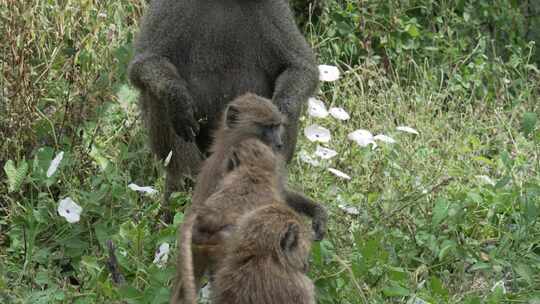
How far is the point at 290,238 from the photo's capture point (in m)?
3.56

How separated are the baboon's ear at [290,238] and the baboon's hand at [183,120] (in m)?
1.87

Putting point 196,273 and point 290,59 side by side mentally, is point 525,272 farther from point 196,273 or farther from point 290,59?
point 290,59

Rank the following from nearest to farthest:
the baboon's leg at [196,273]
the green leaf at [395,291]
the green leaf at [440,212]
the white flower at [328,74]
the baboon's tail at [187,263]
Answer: the baboon's tail at [187,263] < the baboon's leg at [196,273] < the green leaf at [395,291] < the green leaf at [440,212] < the white flower at [328,74]

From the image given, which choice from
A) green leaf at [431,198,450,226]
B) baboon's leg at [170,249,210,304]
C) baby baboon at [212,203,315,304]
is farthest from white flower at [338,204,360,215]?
baby baboon at [212,203,315,304]

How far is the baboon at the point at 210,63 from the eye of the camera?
5.58 metres

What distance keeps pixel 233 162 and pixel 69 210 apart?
2.95 feet

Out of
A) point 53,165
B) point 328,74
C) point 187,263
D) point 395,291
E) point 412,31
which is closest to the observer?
point 187,263

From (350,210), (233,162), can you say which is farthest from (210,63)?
(233,162)

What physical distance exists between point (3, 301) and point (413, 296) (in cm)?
148

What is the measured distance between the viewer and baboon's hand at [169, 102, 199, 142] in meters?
5.38

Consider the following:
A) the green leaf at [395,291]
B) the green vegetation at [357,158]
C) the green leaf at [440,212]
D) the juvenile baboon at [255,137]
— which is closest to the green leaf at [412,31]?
the green vegetation at [357,158]

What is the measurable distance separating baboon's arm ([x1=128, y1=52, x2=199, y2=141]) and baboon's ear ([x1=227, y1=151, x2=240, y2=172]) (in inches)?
49.2

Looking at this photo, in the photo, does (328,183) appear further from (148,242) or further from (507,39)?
(507,39)

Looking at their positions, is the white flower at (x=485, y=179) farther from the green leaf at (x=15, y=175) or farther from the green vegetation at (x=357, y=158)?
the green leaf at (x=15, y=175)
